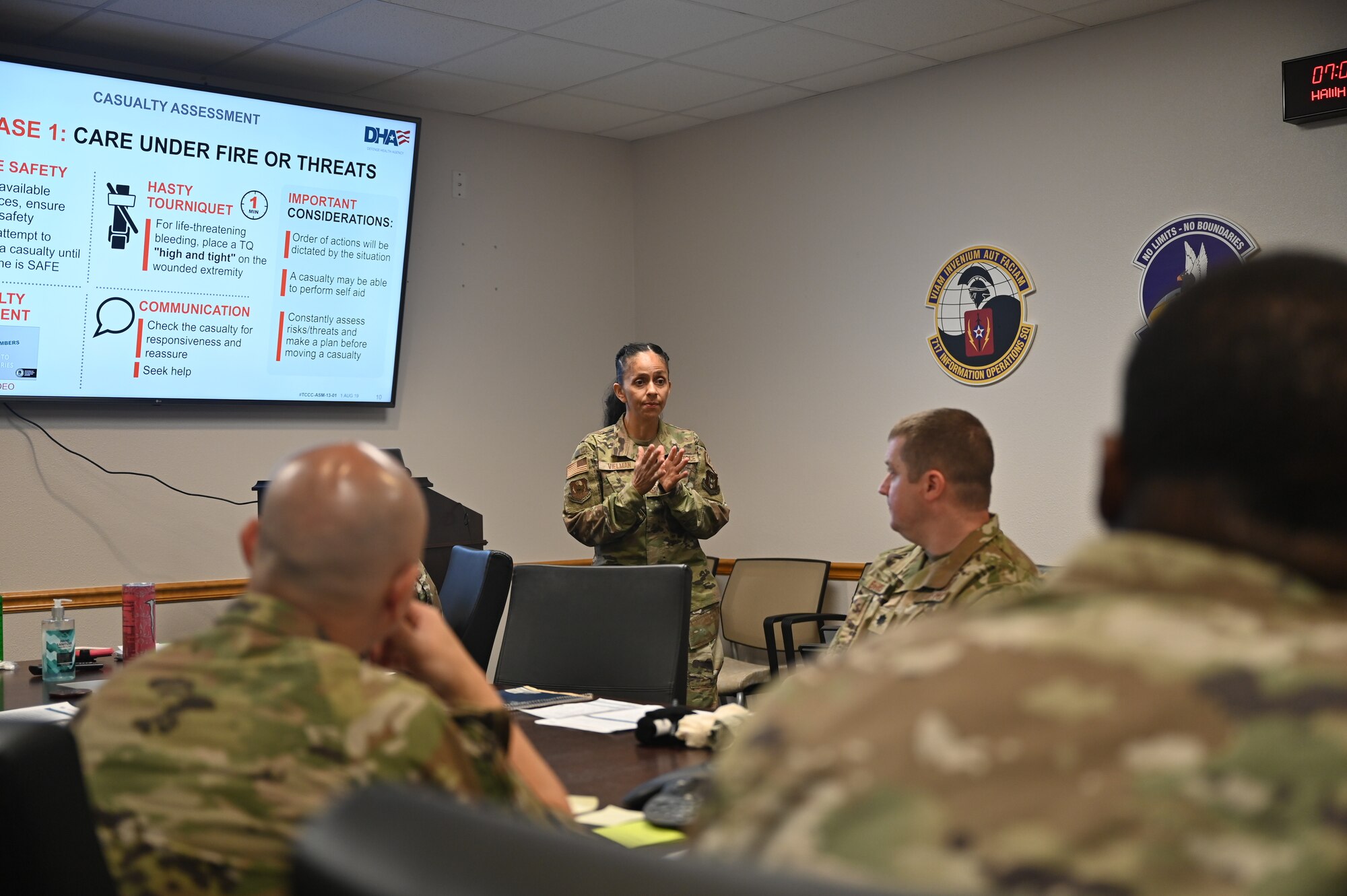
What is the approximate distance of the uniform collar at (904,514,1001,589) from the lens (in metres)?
2.40

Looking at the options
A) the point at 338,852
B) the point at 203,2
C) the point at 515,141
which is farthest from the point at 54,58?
the point at 338,852

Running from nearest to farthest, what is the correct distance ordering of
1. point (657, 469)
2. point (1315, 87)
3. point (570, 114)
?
point (657, 469) → point (1315, 87) → point (570, 114)

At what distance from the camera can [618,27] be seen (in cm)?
455

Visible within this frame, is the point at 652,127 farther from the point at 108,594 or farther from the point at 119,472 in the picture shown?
the point at 108,594

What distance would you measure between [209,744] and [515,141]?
5052 mm

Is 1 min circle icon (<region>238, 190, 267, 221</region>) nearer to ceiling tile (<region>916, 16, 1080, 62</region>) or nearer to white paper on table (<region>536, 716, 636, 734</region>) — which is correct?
ceiling tile (<region>916, 16, 1080, 62</region>)

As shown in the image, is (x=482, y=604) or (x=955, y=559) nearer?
(x=955, y=559)

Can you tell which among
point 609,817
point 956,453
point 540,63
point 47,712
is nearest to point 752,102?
point 540,63

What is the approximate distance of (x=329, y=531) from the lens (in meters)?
1.27

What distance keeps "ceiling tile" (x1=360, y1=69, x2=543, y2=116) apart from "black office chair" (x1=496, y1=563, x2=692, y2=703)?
2.73 meters

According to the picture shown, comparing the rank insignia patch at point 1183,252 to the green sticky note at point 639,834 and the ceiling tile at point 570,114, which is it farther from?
the green sticky note at point 639,834

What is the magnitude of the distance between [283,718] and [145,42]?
13.8 ft

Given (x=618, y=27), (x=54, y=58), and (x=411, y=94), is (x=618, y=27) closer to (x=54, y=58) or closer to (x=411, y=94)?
(x=411, y=94)

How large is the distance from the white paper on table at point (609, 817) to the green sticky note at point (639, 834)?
0.02m
